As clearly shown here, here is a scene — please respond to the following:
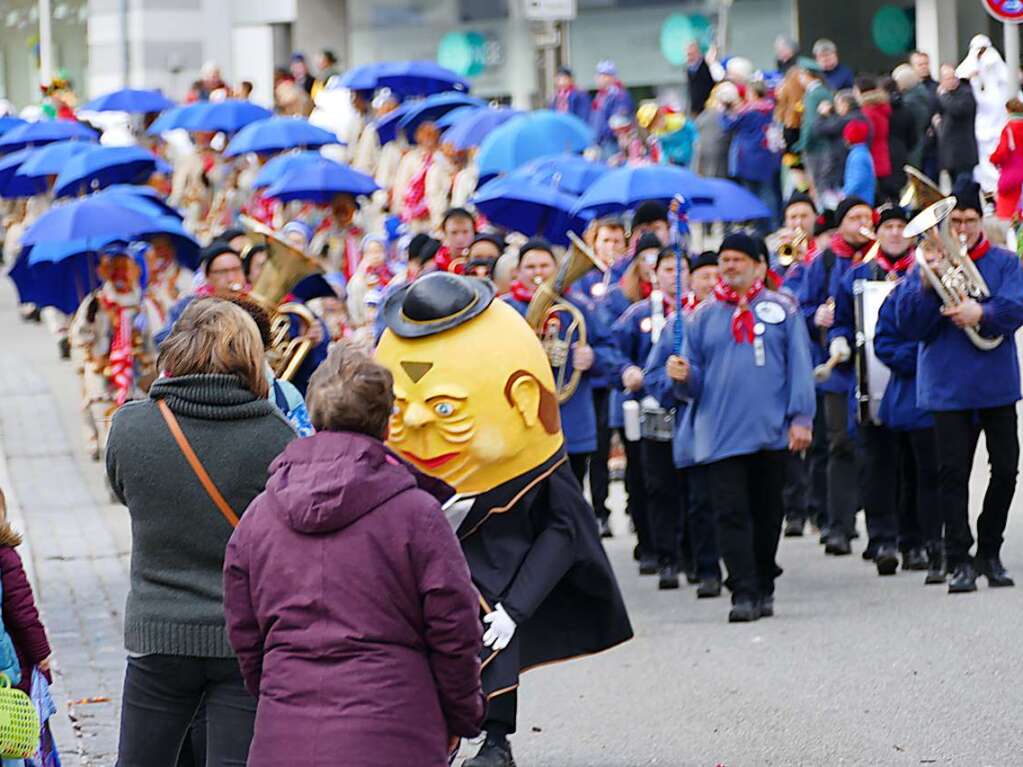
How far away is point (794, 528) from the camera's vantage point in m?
13.6

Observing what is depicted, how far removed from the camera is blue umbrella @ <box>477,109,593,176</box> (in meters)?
18.8

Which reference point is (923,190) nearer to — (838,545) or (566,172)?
(838,545)

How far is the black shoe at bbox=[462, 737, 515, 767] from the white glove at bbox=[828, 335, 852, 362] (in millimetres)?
4975

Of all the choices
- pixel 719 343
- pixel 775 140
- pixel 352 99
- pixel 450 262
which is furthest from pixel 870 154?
pixel 719 343

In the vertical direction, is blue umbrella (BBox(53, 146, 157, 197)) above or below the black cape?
above

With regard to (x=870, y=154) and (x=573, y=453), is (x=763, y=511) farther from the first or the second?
(x=870, y=154)

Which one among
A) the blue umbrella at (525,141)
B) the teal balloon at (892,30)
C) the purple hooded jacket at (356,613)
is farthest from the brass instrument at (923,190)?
the teal balloon at (892,30)

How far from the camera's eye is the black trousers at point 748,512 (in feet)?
34.7

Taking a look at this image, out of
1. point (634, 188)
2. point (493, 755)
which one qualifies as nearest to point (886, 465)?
point (634, 188)

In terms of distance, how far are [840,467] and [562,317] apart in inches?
78.4

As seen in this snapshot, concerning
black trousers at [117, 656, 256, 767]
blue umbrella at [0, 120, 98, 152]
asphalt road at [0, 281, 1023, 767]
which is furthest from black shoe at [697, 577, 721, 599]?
blue umbrella at [0, 120, 98, 152]

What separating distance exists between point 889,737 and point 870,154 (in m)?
13.9

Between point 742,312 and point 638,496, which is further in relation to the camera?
point 638,496

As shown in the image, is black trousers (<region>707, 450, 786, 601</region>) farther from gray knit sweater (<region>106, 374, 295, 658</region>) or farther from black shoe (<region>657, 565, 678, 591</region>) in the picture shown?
gray knit sweater (<region>106, 374, 295, 658</region>)
